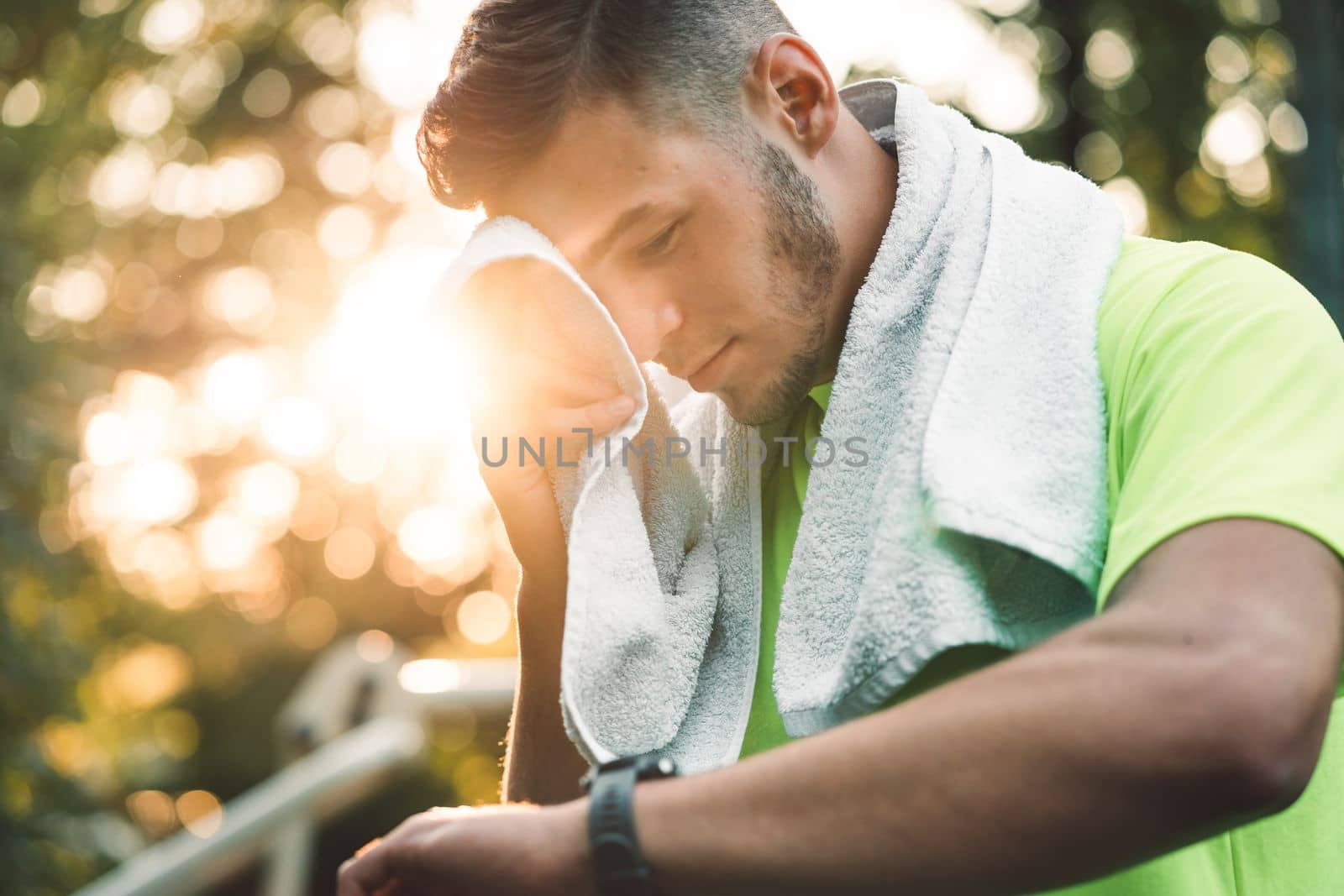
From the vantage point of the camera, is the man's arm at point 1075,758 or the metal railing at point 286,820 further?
the metal railing at point 286,820

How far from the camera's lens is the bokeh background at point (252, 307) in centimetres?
317

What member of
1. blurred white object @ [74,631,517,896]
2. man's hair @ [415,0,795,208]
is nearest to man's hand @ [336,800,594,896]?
man's hair @ [415,0,795,208]

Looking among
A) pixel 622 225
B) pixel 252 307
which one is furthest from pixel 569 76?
pixel 252 307

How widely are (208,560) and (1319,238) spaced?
8.90 metres

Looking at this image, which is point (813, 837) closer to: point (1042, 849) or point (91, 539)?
point (1042, 849)

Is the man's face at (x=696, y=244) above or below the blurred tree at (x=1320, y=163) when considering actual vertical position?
above

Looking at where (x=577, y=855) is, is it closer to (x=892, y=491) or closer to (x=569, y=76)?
(x=892, y=491)

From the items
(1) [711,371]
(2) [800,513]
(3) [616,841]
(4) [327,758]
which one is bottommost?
(4) [327,758]

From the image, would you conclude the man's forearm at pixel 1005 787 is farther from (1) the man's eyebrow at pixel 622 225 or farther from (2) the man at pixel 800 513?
(1) the man's eyebrow at pixel 622 225

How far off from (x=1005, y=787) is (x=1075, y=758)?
Answer: 43mm

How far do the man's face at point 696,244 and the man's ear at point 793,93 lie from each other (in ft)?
0.13

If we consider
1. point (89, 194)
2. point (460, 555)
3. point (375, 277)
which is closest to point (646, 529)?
point (89, 194)

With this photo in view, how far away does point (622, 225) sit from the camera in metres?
1.26

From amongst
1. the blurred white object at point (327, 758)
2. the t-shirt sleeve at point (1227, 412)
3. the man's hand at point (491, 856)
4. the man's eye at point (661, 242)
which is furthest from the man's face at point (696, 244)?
the blurred white object at point (327, 758)
